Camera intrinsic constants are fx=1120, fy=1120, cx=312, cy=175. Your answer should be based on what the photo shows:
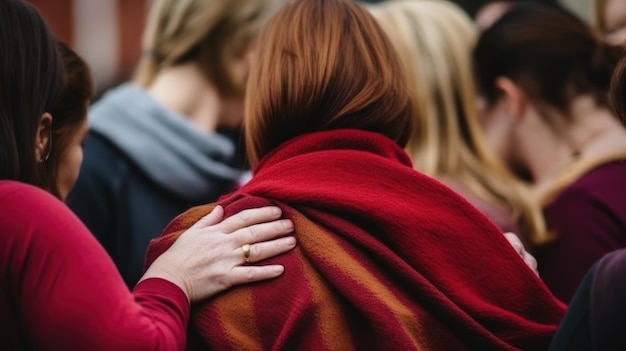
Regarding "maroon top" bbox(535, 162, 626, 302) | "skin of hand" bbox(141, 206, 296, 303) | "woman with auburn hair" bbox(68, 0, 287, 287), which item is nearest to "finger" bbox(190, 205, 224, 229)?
"skin of hand" bbox(141, 206, 296, 303)

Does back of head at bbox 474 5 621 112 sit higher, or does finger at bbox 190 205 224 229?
finger at bbox 190 205 224 229

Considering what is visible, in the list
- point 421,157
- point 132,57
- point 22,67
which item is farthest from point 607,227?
point 132,57

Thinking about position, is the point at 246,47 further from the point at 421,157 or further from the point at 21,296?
the point at 21,296

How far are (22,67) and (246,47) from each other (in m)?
1.56

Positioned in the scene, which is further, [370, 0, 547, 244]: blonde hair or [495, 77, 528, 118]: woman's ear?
[495, 77, 528, 118]: woman's ear

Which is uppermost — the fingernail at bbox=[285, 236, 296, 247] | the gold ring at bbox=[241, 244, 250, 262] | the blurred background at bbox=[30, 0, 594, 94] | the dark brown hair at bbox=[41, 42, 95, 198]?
the dark brown hair at bbox=[41, 42, 95, 198]

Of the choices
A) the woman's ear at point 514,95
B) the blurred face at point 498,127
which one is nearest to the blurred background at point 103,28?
the blurred face at point 498,127

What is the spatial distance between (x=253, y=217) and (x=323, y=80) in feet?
1.03

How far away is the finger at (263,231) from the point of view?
2.17 m

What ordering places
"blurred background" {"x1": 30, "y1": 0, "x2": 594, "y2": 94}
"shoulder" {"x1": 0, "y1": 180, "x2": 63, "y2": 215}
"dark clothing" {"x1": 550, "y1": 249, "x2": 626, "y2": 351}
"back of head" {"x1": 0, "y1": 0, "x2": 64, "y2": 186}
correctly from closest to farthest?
"dark clothing" {"x1": 550, "y1": 249, "x2": 626, "y2": 351}
"shoulder" {"x1": 0, "y1": 180, "x2": 63, "y2": 215}
"back of head" {"x1": 0, "y1": 0, "x2": 64, "y2": 186}
"blurred background" {"x1": 30, "y1": 0, "x2": 594, "y2": 94}

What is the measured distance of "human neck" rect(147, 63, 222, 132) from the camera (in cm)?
358

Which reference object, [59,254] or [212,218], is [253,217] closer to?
[212,218]

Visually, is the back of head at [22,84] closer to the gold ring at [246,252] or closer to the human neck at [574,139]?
the gold ring at [246,252]

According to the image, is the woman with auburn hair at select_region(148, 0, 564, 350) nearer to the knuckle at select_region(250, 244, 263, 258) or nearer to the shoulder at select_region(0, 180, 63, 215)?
the knuckle at select_region(250, 244, 263, 258)
